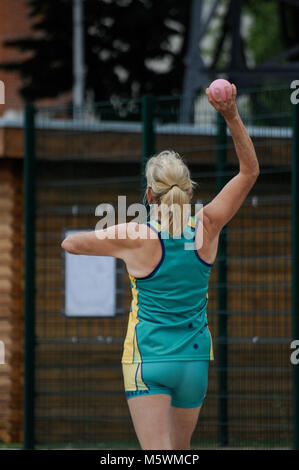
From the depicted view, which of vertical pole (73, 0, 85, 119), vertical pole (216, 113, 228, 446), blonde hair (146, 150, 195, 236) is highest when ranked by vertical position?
vertical pole (73, 0, 85, 119)

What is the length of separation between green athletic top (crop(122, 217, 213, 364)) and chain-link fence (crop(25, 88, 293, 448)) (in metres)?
4.58

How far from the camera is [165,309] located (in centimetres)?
473

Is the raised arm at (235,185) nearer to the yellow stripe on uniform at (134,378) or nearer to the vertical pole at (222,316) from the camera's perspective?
the yellow stripe on uniform at (134,378)

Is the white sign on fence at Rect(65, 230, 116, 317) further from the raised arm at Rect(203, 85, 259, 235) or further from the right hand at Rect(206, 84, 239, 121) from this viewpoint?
the right hand at Rect(206, 84, 239, 121)

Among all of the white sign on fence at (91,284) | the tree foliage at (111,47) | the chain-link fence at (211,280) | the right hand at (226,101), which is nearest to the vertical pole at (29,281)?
the chain-link fence at (211,280)

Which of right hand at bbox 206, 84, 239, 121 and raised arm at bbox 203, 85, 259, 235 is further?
raised arm at bbox 203, 85, 259, 235

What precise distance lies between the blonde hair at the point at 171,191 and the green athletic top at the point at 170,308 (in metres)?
0.05

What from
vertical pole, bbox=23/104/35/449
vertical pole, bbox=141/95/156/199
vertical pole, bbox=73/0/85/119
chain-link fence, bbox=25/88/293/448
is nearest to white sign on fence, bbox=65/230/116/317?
chain-link fence, bbox=25/88/293/448

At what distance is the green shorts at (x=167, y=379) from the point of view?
15.3 ft

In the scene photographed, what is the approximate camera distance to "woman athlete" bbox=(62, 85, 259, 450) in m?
4.68

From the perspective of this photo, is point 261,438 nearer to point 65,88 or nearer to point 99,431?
point 99,431

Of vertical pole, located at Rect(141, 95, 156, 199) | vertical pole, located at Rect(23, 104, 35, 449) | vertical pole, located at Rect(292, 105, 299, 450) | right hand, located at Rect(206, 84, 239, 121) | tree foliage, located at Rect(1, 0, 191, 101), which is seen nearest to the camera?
right hand, located at Rect(206, 84, 239, 121)

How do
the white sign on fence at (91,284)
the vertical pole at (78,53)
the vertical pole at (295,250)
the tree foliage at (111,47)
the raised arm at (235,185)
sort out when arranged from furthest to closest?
the tree foliage at (111,47)
the vertical pole at (78,53)
the white sign on fence at (91,284)
the vertical pole at (295,250)
the raised arm at (235,185)

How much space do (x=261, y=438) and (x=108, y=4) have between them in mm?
15738
